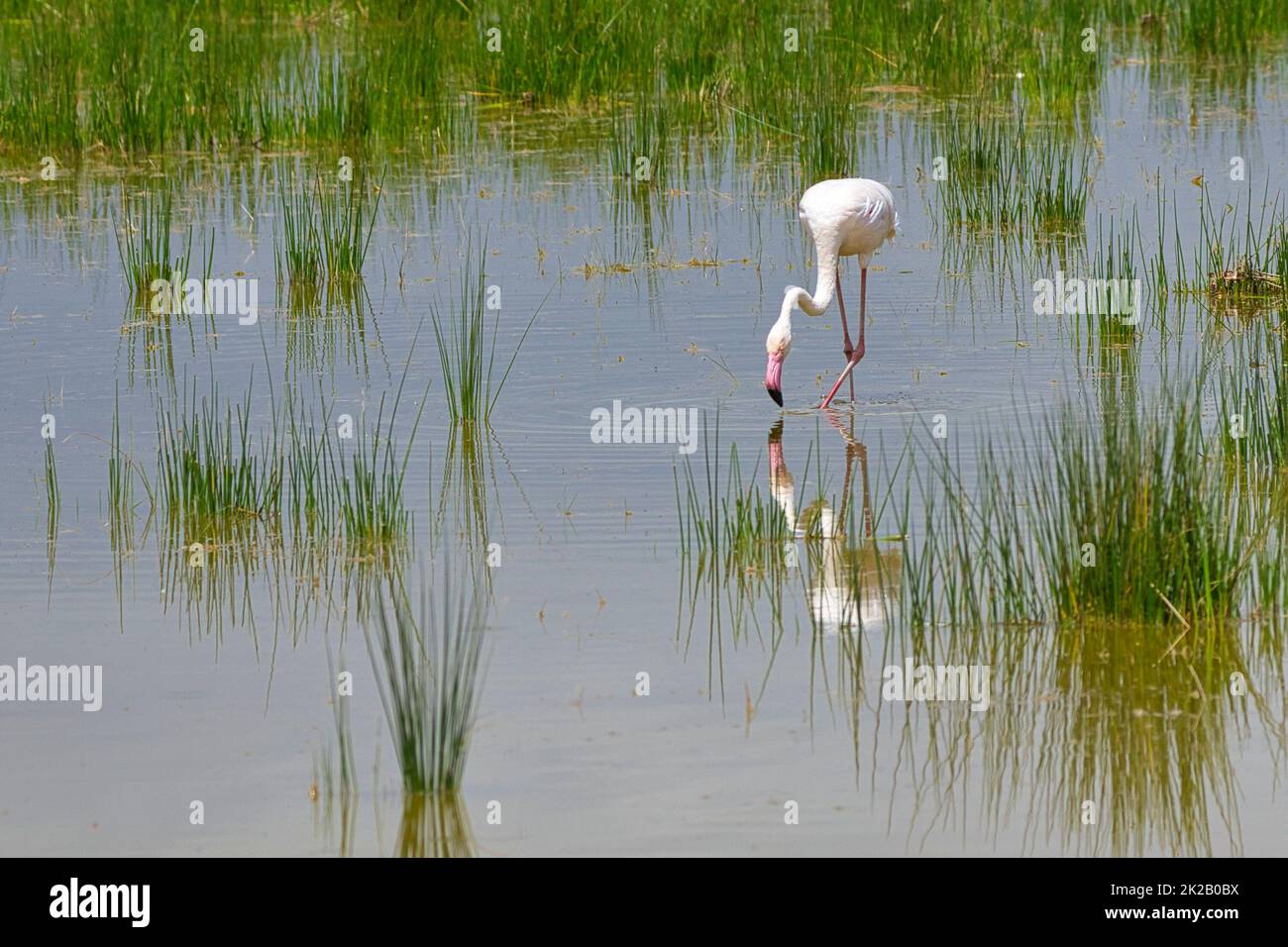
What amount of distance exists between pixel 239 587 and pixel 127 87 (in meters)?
9.60

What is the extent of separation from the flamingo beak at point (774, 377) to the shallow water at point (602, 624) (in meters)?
0.15

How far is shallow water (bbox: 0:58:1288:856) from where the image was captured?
17.3ft

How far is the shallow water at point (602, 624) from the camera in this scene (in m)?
5.29

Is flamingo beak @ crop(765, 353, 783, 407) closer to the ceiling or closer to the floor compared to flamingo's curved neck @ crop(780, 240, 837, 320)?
closer to the floor

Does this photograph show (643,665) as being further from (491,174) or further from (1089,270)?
(491,174)

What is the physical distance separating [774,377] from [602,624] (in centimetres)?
285

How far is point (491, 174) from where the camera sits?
15.1 meters

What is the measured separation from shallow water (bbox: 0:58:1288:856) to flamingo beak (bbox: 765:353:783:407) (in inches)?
5.8

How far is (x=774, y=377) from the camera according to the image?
9.28m
